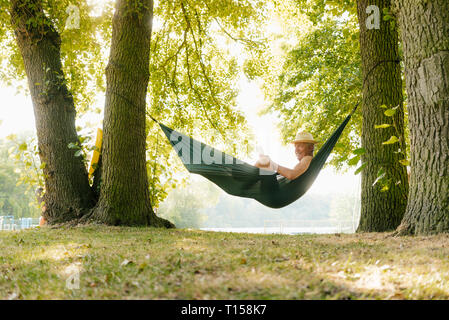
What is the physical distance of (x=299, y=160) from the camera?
3828mm

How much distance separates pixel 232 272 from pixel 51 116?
3012 mm

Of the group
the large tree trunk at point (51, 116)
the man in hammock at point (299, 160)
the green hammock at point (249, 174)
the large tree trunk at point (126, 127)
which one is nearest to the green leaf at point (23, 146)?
the large tree trunk at point (51, 116)

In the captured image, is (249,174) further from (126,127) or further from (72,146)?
(72,146)

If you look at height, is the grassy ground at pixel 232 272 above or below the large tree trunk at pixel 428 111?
below

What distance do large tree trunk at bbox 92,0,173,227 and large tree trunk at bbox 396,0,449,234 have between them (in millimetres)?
2120

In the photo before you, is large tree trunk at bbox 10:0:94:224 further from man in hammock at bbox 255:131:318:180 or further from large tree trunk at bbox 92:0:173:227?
man in hammock at bbox 255:131:318:180

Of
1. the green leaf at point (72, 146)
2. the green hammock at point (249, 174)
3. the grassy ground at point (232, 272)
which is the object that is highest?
the green leaf at point (72, 146)

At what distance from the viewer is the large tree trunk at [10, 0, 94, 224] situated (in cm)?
380

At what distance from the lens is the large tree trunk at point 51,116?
380 centimetres

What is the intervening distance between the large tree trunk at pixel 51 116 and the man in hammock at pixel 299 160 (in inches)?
63.2

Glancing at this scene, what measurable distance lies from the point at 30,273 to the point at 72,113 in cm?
262

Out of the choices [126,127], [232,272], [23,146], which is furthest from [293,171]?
[23,146]

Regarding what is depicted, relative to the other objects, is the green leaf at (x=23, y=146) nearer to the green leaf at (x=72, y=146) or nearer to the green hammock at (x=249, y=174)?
the green leaf at (x=72, y=146)
